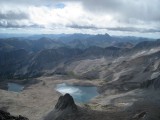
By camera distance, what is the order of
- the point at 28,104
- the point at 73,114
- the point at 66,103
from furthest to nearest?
the point at 28,104 → the point at 66,103 → the point at 73,114

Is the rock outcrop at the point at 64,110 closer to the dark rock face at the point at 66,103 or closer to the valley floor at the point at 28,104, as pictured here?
the dark rock face at the point at 66,103

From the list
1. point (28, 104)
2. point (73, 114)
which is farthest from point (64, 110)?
point (28, 104)

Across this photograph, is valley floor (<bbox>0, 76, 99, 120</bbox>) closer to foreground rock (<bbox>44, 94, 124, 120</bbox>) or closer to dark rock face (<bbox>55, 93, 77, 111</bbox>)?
foreground rock (<bbox>44, 94, 124, 120</bbox>)

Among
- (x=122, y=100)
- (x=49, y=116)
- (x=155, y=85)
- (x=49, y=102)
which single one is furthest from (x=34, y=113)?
(x=155, y=85)

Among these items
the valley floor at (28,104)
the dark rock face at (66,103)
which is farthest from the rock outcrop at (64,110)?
the valley floor at (28,104)

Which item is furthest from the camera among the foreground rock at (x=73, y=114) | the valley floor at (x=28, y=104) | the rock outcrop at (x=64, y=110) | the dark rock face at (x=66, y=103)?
the valley floor at (x=28, y=104)

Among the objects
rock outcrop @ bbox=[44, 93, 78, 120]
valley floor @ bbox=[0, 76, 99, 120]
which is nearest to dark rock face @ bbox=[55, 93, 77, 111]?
rock outcrop @ bbox=[44, 93, 78, 120]

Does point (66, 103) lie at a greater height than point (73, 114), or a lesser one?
greater

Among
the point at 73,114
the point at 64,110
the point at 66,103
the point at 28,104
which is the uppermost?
the point at 66,103

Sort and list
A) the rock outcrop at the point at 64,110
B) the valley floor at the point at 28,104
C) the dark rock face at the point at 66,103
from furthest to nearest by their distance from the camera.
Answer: the valley floor at the point at 28,104, the dark rock face at the point at 66,103, the rock outcrop at the point at 64,110

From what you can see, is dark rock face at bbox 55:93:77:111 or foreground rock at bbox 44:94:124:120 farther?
dark rock face at bbox 55:93:77:111

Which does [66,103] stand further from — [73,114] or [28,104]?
[28,104]
